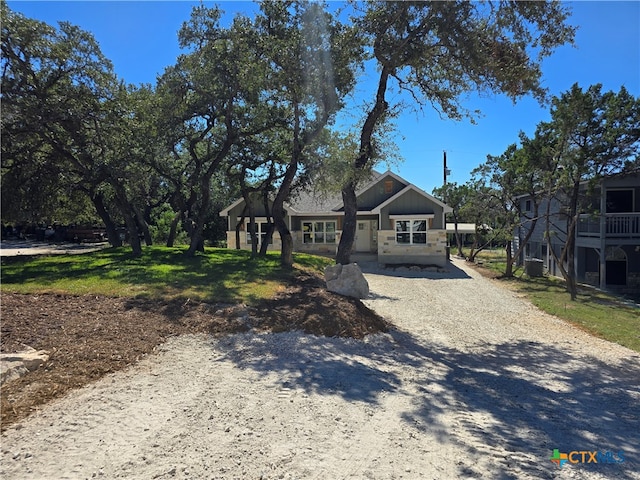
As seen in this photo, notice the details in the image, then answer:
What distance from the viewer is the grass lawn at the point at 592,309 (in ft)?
31.3

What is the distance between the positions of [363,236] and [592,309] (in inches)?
575

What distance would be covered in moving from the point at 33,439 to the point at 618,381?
7.52m

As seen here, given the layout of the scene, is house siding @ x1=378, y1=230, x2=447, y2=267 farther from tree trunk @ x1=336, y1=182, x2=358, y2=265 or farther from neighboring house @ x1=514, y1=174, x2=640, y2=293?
tree trunk @ x1=336, y1=182, x2=358, y2=265

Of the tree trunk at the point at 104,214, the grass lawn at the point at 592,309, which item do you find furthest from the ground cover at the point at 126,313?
the tree trunk at the point at 104,214

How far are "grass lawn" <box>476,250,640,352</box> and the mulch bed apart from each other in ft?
18.5

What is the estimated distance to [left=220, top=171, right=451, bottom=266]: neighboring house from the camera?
22.6 meters

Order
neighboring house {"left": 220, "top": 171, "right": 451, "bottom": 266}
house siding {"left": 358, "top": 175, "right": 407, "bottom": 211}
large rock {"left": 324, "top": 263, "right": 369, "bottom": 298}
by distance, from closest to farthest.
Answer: large rock {"left": 324, "top": 263, "right": 369, "bottom": 298} → neighboring house {"left": 220, "top": 171, "right": 451, "bottom": 266} → house siding {"left": 358, "top": 175, "right": 407, "bottom": 211}

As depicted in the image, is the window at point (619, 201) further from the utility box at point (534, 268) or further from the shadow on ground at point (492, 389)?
the shadow on ground at point (492, 389)

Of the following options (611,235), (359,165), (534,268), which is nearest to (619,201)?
(611,235)

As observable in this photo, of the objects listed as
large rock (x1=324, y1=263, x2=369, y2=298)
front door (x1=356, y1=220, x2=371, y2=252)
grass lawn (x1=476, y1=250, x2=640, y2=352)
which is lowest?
grass lawn (x1=476, y1=250, x2=640, y2=352)

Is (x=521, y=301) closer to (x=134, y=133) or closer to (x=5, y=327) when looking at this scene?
(x=5, y=327)

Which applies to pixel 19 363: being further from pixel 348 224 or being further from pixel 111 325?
pixel 348 224

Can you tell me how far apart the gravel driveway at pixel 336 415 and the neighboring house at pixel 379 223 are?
14844 mm

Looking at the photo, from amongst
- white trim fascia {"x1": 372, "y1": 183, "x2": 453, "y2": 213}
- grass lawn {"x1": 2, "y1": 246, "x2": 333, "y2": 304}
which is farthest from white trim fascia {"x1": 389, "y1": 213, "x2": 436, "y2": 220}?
grass lawn {"x1": 2, "y1": 246, "x2": 333, "y2": 304}
